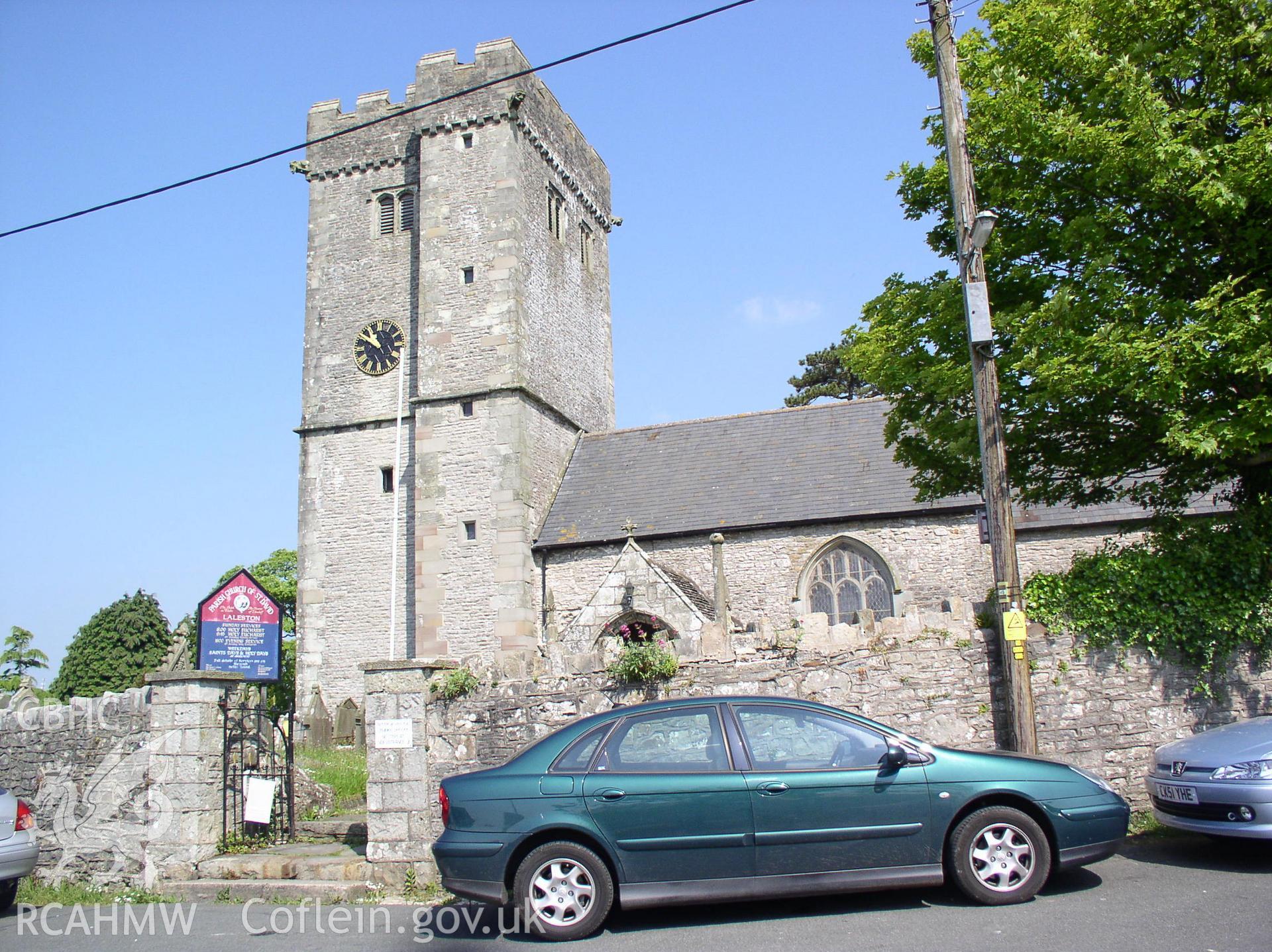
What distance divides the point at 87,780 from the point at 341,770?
219 inches

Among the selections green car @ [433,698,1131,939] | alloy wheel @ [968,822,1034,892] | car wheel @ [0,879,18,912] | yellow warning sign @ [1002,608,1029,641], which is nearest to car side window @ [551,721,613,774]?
green car @ [433,698,1131,939]

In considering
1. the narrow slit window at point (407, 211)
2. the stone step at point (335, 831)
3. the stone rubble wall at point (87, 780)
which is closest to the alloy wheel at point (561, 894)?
the stone step at point (335, 831)

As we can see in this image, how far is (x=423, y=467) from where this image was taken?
22578mm

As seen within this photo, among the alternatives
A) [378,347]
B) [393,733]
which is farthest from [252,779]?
[378,347]

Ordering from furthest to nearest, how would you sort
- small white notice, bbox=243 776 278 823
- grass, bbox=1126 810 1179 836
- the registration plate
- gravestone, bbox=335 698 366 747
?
gravestone, bbox=335 698 366 747, small white notice, bbox=243 776 278 823, grass, bbox=1126 810 1179 836, the registration plate

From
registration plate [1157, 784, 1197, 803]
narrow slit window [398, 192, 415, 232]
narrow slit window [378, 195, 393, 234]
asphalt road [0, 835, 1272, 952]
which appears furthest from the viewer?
A: narrow slit window [378, 195, 393, 234]

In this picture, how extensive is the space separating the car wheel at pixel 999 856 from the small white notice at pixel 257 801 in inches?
280

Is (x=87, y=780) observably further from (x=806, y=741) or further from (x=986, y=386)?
(x=986, y=386)

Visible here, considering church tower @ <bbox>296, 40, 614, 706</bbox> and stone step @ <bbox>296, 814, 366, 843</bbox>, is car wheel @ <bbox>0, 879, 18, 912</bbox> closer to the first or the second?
stone step @ <bbox>296, 814, 366, 843</bbox>

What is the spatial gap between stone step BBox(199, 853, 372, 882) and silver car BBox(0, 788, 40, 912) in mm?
1511

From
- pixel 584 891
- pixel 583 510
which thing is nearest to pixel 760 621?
pixel 583 510

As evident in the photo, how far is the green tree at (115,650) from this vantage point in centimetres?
2780

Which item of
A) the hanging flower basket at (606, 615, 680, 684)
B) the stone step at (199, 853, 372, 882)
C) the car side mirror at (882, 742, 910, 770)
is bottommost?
the stone step at (199, 853, 372, 882)

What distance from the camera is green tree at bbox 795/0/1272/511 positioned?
895 centimetres
